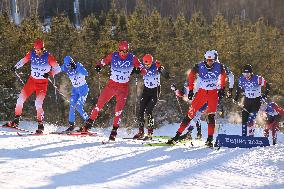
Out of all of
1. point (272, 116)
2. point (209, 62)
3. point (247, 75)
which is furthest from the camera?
point (272, 116)

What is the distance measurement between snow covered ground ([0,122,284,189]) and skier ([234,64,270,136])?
12.0 ft

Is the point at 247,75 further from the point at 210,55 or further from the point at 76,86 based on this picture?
the point at 76,86

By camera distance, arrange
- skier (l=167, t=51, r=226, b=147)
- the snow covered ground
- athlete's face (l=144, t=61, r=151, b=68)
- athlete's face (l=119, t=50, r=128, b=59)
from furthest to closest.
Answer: athlete's face (l=144, t=61, r=151, b=68)
athlete's face (l=119, t=50, r=128, b=59)
skier (l=167, t=51, r=226, b=147)
the snow covered ground

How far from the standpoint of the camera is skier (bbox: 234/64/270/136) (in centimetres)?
1157

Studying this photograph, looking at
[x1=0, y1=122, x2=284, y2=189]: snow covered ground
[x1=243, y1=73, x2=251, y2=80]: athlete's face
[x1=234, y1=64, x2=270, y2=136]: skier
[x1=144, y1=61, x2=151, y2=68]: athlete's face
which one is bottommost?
[x1=0, y1=122, x2=284, y2=189]: snow covered ground

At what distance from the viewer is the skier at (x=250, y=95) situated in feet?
38.0

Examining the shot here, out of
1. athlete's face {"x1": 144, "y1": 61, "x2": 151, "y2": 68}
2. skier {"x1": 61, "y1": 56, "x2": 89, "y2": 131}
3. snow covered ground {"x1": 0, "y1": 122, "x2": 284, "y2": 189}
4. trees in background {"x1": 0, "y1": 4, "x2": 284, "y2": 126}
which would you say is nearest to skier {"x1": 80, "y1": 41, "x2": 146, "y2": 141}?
athlete's face {"x1": 144, "y1": 61, "x2": 151, "y2": 68}

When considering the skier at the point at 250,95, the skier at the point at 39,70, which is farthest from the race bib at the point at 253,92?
the skier at the point at 39,70

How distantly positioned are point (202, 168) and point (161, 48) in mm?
22009

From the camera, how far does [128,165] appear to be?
6355 millimetres

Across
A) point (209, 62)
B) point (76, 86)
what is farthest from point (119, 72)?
point (76, 86)

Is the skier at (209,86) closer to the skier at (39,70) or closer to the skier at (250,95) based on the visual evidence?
the skier at (250,95)

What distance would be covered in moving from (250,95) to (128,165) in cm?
634

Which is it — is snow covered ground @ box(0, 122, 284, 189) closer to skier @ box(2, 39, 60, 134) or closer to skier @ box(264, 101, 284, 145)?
skier @ box(2, 39, 60, 134)
